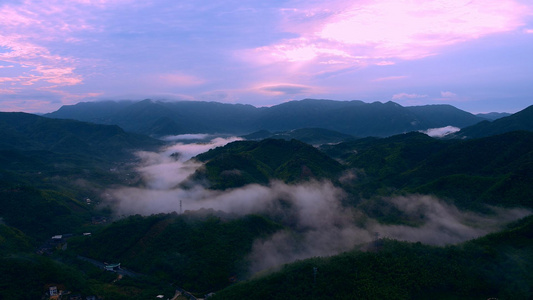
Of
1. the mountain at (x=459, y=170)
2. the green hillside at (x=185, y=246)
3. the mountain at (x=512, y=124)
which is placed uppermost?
the mountain at (x=512, y=124)

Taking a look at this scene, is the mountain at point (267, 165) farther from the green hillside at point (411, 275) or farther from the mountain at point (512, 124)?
the mountain at point (512, 124)

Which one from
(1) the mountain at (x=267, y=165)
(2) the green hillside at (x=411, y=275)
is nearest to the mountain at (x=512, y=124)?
(1) the mountain at (x=267, y=165)

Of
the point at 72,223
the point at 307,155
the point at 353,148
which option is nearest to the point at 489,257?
the point at 307,155

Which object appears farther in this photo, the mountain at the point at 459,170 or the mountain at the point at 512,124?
the mountain at the point at 512,124

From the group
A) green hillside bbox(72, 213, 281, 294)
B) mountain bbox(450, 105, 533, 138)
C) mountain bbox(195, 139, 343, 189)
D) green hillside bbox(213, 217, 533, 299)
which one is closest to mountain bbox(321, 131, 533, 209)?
mountain bbox(195, 139, 343, 189)

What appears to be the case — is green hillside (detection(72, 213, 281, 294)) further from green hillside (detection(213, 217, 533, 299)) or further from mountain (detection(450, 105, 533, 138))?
mountain (detection(450, 105, 533, 138))


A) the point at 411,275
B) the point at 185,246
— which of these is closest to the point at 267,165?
the point at 185,246

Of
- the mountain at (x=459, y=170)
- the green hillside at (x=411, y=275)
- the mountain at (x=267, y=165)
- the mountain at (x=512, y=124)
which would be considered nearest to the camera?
the green hillside at (x=411, y=275)

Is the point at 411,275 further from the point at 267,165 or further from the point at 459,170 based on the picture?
the point at 267,165

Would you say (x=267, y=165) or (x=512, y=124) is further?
(x=512, y=124)
